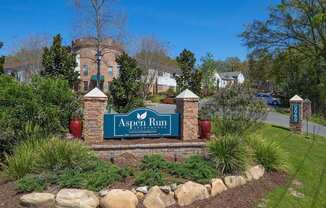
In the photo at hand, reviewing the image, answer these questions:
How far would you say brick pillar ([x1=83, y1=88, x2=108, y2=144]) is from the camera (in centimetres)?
930

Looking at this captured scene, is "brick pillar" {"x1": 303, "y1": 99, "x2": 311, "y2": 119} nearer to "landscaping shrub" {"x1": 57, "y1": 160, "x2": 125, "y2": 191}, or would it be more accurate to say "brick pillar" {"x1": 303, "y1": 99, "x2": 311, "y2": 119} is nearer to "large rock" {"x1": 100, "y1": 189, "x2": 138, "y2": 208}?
"landscaping shrub" {"x1": 57, "y1": 160, "x2": 125, "y2": 191}

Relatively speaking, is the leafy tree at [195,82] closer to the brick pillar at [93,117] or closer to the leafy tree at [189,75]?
the leafy tree at [189,75]

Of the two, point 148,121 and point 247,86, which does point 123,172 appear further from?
point 247,86

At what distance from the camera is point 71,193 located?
645cm

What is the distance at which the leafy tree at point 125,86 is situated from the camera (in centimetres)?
1681

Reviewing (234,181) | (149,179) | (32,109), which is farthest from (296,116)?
(32,109)

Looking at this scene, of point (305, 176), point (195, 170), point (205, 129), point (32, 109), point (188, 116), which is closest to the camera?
point (195, 170)

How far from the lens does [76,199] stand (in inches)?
250

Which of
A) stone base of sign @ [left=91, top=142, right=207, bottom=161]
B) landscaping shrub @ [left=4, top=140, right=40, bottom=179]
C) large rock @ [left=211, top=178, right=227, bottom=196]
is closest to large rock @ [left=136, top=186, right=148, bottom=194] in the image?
large rock @ [left=211, top=178, right=227, bottom=196]

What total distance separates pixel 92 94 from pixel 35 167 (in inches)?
104

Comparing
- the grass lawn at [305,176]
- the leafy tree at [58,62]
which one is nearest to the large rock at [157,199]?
the grass lawn at [305,176]

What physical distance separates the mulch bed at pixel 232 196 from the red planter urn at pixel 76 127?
2289 mm

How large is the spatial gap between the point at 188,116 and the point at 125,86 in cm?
728

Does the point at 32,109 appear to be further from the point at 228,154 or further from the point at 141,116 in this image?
the point at 228,154
